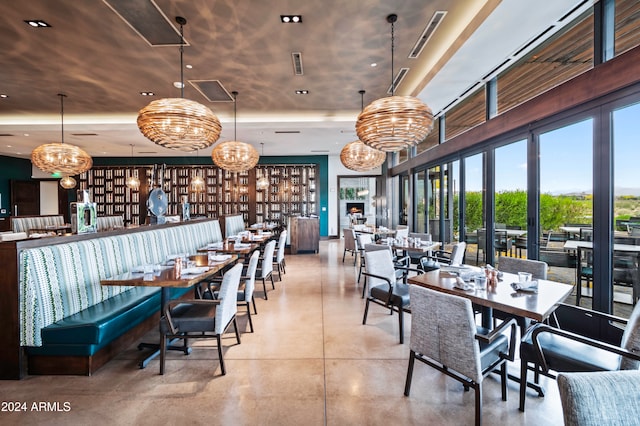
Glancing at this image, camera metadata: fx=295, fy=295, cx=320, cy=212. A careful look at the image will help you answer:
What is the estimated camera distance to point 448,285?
8.96ft

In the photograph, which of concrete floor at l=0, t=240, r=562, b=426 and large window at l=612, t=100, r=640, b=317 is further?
large window at l=612, t=100, r=640, b=317

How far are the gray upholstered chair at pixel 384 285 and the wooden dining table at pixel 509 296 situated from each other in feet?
1.53

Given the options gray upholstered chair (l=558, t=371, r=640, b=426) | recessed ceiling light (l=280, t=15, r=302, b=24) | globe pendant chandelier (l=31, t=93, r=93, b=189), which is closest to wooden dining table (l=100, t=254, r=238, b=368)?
gray upholstered chair (l=558, t=371, r=640, b=426)

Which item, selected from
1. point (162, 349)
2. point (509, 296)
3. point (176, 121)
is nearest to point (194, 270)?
point (162, 349)

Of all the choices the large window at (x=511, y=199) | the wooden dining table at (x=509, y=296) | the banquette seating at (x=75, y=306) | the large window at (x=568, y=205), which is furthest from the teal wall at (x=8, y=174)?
the large window at (x=568, y=205)

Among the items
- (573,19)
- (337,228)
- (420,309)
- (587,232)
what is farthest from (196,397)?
(337,228)

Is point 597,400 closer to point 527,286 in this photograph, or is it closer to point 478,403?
point 478,403

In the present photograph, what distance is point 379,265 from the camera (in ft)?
12.6

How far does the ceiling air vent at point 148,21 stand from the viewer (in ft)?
10.7

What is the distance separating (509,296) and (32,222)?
10842mm

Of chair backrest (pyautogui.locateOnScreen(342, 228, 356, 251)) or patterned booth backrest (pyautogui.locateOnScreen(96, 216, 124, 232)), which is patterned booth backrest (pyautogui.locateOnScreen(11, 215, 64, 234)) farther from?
chair backrest (pyautogui.locateOnScreen(342, 228, 356, 251))

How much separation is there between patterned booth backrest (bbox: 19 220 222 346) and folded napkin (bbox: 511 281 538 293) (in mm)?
4274

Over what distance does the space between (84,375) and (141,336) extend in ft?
2.95

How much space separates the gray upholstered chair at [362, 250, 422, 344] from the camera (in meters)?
3.41
